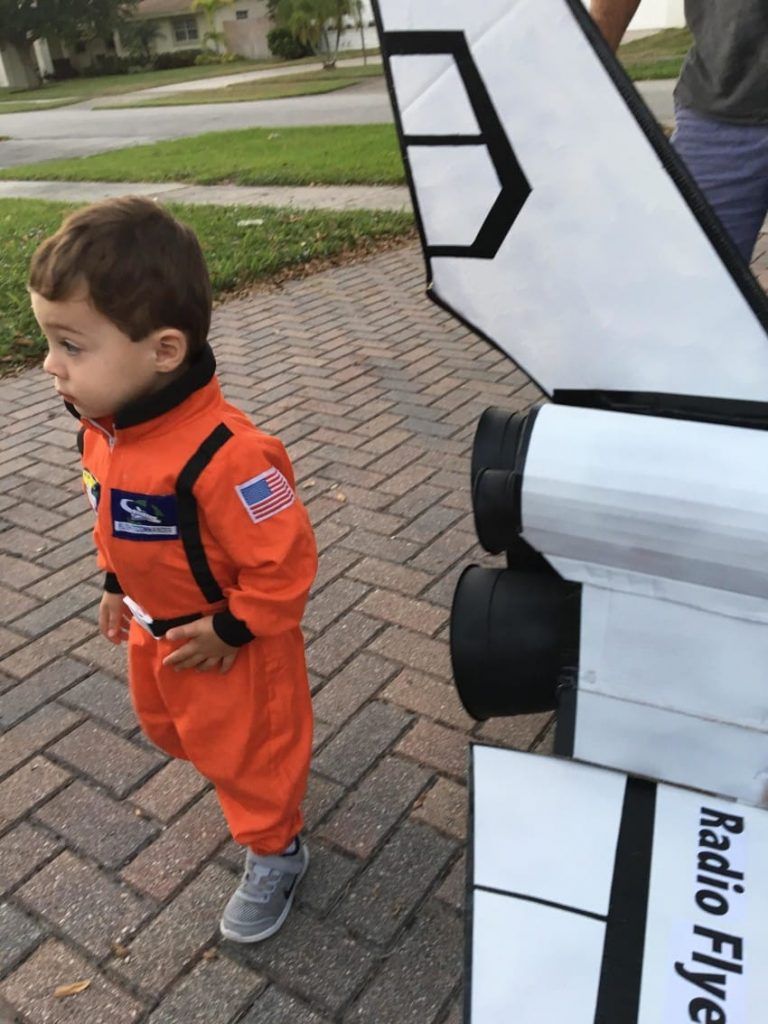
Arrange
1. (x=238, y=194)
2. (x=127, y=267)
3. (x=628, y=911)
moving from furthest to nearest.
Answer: (x=238, y=194), (x=127, y=267), (x=628, y=911)

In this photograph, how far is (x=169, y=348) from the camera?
1.43 m

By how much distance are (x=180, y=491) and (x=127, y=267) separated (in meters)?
0.35

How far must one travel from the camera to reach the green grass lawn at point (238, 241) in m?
6.00

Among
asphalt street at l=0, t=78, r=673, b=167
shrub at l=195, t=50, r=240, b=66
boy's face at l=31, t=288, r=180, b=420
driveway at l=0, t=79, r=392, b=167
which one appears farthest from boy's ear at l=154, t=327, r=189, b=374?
shrub at l=195, t=50, r=240, b=66

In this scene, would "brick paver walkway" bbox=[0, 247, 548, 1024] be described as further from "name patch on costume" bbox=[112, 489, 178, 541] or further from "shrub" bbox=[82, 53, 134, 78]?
"shrub" bbox=[82, 53, 134, 78]

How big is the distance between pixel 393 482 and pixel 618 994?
2.59 metres

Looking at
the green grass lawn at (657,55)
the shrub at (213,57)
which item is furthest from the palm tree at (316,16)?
the green grass lawn at (657,55)

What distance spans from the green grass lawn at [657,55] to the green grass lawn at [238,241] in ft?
22.9

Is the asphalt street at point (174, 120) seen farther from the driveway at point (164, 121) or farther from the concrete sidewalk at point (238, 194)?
the concrete sidewalk at point (238, 194)

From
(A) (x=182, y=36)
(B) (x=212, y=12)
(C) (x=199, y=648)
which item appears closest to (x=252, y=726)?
(C) (x=199, y=648)

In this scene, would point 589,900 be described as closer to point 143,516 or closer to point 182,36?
point 143,516

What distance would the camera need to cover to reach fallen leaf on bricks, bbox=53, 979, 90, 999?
172 centimetres

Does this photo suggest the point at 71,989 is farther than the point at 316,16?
No

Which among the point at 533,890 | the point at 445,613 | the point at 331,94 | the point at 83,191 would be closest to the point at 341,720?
the point at 445,613
